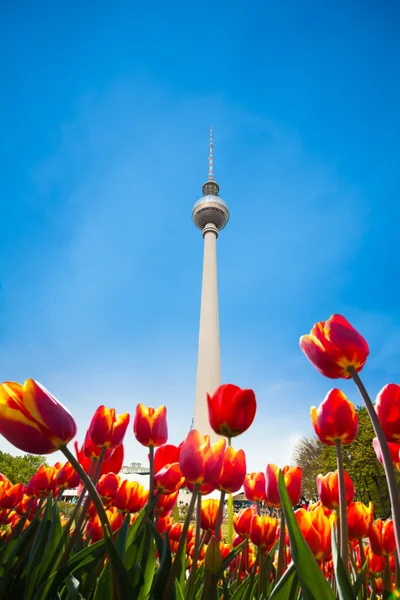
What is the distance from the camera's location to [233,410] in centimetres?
142

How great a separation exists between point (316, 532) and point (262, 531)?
1.87 ft

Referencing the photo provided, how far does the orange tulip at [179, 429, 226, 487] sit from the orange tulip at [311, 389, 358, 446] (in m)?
0.43

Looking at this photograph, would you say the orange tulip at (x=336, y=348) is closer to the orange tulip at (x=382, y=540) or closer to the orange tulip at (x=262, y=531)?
the orange tulip at (x=382, y=540)

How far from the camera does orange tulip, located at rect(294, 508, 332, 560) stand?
1.33 meters

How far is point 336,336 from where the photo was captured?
1.20 metres

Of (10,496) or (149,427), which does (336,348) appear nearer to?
(149,427)

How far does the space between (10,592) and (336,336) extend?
4.51ft

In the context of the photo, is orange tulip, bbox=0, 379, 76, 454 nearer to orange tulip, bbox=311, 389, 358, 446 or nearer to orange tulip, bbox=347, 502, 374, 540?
orange tulip, bbox=311, 389, 358, 446

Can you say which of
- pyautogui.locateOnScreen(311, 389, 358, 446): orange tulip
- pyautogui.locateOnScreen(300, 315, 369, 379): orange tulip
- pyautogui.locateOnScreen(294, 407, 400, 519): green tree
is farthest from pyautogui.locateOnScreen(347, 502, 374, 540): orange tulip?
pyautogui.locateOnScreen(294, 407, 400, 519): green tree

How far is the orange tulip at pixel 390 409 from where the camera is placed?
115cm

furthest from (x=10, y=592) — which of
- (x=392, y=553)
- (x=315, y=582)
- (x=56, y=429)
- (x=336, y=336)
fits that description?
(x=392, y=553)

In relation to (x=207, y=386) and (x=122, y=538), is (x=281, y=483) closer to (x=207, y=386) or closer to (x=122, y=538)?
(x=122, y=538)

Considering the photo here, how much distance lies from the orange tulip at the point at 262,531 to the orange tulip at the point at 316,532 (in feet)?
1.36

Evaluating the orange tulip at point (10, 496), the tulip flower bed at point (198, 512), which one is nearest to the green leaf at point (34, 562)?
the tulip flower bed at point (198, 512)
